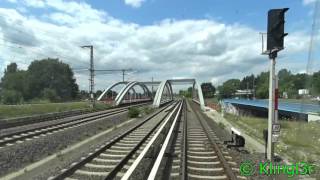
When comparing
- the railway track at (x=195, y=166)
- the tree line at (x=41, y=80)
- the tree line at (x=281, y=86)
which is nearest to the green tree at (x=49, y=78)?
the tree line at (x=41, y=80)

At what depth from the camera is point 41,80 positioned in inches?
5044

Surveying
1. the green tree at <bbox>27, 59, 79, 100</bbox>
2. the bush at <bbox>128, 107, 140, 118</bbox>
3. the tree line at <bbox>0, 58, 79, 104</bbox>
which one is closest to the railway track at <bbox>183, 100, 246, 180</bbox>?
the bush at <bbox>128, 107, 140, 118</bbox>

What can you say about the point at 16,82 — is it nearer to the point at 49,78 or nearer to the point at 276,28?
the point at 49,78

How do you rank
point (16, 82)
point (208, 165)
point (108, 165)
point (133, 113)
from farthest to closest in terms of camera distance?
point (16, 82), point (133, 113), point (208, 165), point (108, 165)

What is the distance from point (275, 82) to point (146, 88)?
12321 cm

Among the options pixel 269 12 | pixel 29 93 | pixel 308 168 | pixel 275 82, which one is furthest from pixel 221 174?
pixel 29 93

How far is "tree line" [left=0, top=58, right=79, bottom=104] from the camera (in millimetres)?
120750

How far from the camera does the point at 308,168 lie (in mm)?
11469

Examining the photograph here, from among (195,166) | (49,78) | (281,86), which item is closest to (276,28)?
(195,166)

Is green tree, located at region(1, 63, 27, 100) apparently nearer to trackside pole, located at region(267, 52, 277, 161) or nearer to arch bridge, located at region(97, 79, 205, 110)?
arch bridge, located at region(97, 79, 205, 110)

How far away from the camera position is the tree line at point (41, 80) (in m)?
121

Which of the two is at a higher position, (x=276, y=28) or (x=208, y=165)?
(x=276, y=28)

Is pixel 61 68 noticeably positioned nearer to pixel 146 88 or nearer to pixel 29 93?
pixel 29 93

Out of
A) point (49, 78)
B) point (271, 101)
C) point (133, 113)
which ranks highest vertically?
point (49, 78)
